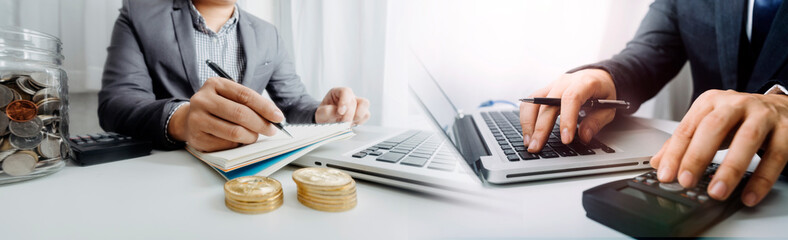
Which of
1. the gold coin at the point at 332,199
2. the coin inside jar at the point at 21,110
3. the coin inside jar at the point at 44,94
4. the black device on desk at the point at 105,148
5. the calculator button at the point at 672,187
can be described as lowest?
the black device on desk at the point at 105,148

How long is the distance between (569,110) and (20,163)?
53 cm

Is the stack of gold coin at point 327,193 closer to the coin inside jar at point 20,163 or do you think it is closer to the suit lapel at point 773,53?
the coin inside jar at point 20,163

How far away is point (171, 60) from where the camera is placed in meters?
0.62

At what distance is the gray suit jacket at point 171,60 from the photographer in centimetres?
59

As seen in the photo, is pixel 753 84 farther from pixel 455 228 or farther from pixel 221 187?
pixel 221 187

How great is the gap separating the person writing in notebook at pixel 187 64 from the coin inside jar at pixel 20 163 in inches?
5.6

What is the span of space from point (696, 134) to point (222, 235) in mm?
347

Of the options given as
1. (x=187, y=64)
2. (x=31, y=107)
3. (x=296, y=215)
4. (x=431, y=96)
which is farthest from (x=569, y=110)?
(x=187, y=64)

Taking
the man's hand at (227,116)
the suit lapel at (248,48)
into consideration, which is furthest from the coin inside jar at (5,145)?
the suit lapel at (248,48)

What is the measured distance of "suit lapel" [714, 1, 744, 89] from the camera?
1.02ft

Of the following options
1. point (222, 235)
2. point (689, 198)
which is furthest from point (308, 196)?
point (689, 198)

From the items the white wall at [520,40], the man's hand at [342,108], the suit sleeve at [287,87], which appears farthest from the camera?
the suit sleeve at [287,87]

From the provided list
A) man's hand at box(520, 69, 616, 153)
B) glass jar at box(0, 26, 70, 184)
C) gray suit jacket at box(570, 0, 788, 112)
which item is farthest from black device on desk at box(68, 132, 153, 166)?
gray suit jacket at box(570, 0, 788, 112)

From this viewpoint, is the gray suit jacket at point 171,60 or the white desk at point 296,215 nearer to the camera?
the white desk at point 296,215
